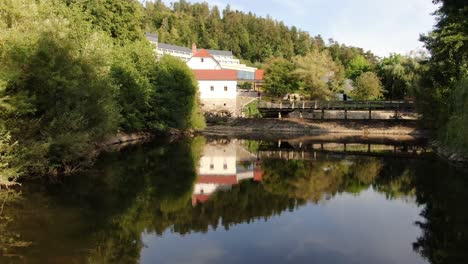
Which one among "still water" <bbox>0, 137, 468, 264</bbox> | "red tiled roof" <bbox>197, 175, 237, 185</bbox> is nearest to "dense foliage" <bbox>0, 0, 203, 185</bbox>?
"still water" <bbox>0, 137, 468, 264</bbox>

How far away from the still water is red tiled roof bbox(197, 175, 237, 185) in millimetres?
53

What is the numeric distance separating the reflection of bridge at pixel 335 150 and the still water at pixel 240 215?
19.8ft

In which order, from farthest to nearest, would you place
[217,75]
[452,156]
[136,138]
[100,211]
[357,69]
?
[357,69]
[217,75]
[136,138]
[452,156]
[100,211]

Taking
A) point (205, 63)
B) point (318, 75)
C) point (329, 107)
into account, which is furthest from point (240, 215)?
point (205, 63)

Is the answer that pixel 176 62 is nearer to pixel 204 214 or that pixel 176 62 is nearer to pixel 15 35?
pixel 15 35

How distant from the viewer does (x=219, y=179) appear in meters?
23.2

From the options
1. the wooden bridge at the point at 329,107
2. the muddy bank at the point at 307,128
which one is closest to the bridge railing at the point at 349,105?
the wooden bridge at the point at 329,107

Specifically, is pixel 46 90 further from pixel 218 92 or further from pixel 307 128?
pixel 218 92

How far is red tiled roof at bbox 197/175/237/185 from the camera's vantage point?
2242cm

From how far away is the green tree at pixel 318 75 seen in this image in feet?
211

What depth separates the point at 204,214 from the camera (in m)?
15.8

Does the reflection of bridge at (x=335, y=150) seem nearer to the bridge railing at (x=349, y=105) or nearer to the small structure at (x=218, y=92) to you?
the bridge railing at (x=349, y=105)

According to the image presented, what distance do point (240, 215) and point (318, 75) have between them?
51.7 m

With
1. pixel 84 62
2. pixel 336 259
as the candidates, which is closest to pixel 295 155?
pixel 84 62
